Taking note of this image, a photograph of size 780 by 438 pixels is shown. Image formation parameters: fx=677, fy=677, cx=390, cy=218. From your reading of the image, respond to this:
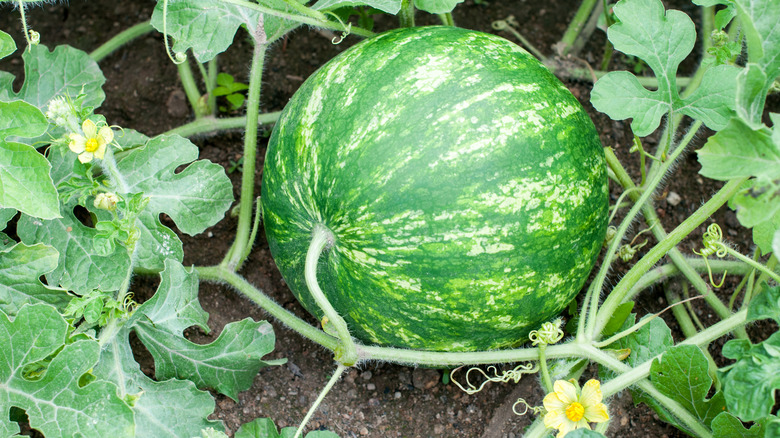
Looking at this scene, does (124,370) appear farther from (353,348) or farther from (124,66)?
(124,66)

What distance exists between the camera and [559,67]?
285 cm

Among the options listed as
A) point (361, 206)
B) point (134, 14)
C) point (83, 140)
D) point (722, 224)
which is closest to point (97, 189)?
point (83, 140)

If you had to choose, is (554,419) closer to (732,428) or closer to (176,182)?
(732,428)

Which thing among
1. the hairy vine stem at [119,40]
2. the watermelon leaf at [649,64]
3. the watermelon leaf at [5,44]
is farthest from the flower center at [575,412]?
the hairy vine stem at [119,40]

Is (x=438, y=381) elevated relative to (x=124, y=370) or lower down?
lower down

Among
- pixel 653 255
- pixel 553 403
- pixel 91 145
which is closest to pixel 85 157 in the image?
pixel 91 145

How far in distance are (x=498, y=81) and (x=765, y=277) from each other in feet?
3.62

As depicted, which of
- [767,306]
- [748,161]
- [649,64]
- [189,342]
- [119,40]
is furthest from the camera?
[119,40]

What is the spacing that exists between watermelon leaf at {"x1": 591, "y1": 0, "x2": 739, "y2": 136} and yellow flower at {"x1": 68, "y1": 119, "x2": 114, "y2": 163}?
4.29 ft

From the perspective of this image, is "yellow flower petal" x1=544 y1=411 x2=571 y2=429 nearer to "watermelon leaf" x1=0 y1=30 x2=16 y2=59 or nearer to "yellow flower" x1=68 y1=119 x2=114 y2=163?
"yellow flower" x1=68 y1=119 x2=114 y2=163

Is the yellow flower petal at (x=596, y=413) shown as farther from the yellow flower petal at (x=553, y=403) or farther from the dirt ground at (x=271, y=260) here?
the dirt ground at (x=271, y=260)

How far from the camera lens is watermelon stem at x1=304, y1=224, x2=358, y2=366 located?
1775 millimetres

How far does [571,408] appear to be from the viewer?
1.71m

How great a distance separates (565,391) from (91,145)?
1.38 meters
